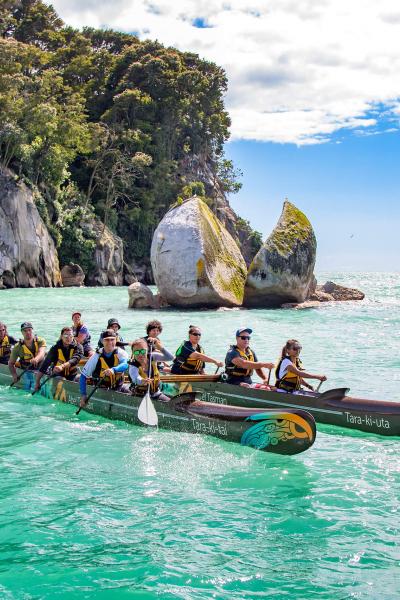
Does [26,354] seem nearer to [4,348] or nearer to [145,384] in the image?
[4,348]

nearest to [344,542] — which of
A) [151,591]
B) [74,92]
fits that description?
[151,591]

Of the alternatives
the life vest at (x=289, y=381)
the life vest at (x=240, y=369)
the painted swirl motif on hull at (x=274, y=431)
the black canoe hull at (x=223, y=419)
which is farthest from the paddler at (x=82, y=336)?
the painted swirl motif on hull at (x=274, y=431)

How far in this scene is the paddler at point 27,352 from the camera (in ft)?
39.5

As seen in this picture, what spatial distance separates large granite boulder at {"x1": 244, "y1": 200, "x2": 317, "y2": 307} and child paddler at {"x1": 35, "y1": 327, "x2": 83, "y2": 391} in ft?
48.0

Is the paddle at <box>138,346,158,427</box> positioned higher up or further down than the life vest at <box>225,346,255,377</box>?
further down

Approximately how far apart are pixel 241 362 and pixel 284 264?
15.1 metres

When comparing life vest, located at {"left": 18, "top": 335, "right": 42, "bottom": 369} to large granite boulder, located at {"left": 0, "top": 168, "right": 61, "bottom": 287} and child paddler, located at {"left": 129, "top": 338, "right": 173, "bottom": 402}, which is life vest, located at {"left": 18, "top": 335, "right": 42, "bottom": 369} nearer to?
child paddler, located at {"left": 129, "top": 338, "right": 173, "bottom": 402}

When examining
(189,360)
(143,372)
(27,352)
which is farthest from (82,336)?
(143,372)

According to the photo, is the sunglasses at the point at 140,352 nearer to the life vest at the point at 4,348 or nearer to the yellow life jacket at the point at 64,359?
the yellow life jacket at the point at 64,359

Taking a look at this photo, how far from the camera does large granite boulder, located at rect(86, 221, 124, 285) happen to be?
→ 43.7 m

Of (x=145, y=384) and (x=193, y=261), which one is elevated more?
(x=193, y=261)

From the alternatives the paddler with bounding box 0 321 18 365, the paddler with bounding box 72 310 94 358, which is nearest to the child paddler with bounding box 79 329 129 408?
the paddler with bounding box 72 310 94 358

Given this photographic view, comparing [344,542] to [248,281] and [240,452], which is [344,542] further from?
[248,281]

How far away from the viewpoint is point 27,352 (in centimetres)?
1227
